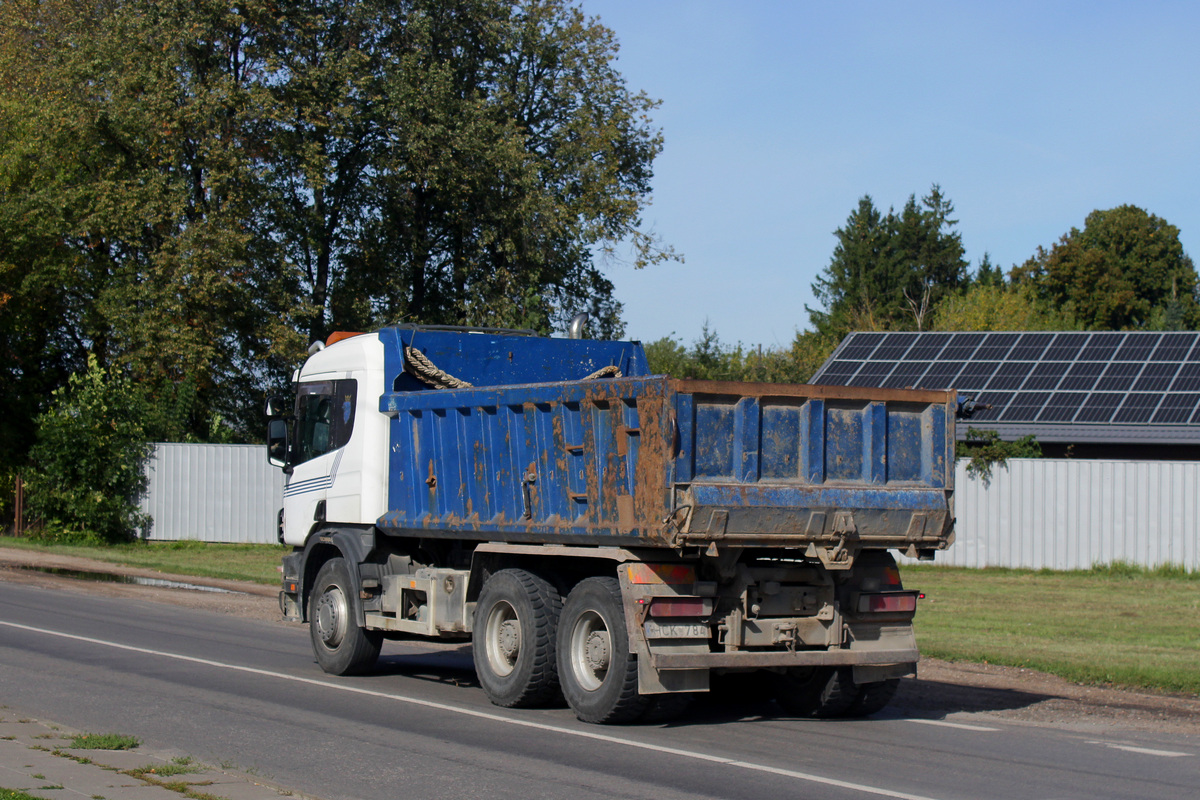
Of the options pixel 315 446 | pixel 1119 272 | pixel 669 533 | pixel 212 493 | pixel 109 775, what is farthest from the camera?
pixel 1119 272

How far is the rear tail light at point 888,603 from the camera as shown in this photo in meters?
9.83

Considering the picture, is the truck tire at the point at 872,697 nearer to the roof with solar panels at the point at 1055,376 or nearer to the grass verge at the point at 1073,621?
the grass verge at the point at 1073,621

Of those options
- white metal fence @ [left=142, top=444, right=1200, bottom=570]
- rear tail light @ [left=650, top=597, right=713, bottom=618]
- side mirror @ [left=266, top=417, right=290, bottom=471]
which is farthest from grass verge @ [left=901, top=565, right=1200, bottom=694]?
side mirror @ [left=266, top=417, right=290, bottom=471]

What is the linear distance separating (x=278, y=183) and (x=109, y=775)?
3000 centimetres

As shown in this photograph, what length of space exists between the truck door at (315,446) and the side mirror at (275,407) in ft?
0.51

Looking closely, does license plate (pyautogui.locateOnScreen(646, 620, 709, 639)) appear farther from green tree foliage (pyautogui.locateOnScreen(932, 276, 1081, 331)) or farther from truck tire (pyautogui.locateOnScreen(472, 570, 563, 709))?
green tree foliage (pyautogui.locateOnScreen(932, 276, 1081, 331))

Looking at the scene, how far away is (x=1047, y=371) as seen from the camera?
31.5 metres

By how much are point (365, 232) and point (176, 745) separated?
31216mm

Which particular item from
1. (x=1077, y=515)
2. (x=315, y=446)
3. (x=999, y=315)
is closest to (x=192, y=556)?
(x=315, y=446)

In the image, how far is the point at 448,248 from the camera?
39688 millimetres

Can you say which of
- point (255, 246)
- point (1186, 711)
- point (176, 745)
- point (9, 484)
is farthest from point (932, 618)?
point (9, 484)

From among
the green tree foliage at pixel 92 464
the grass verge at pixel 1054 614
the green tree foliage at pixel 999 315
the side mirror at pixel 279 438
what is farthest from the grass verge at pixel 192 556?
the green tree foliage at pixel 999 315

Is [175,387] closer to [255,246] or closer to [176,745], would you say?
[255,246]

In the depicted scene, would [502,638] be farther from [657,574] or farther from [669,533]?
[669,533]
